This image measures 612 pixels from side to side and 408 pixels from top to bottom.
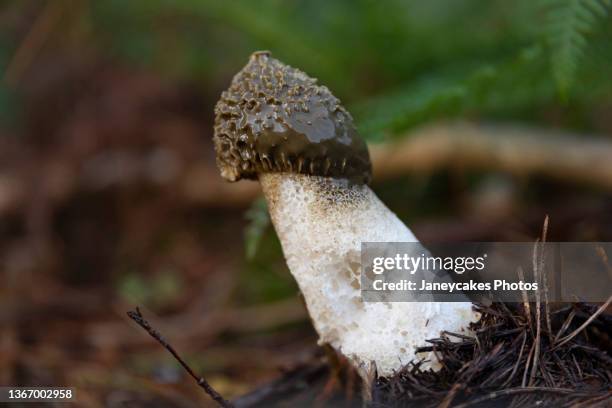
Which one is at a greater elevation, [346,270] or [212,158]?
[212,158]

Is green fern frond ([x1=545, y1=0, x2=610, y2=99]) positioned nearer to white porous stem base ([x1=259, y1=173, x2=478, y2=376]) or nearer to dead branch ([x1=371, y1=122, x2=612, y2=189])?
white porous stem base ([x1=259, y1=173, x2=478, y2=376])

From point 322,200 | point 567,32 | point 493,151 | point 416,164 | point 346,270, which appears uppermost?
point 493,151

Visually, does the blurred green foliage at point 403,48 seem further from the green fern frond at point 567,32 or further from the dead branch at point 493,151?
the dead branch at point 493,151

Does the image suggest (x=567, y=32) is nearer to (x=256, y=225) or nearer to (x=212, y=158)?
(x=256, y=225)

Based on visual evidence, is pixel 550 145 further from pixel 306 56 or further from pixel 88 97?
pixel 88 97

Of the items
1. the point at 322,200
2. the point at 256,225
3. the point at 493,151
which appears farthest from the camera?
the point at 493,151

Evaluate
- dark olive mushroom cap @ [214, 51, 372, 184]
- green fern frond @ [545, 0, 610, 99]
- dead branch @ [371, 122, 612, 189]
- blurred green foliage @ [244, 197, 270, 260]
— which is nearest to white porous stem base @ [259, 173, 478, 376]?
dark olive mushroom cap @ [214, 51, 372, 184]

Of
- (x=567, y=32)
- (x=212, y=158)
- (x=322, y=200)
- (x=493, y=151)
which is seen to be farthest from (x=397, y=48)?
(x=322, y=200)

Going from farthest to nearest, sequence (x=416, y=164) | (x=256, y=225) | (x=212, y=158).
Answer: (x=212, y=158), (x=416, y=164), (x=256, y=225)
